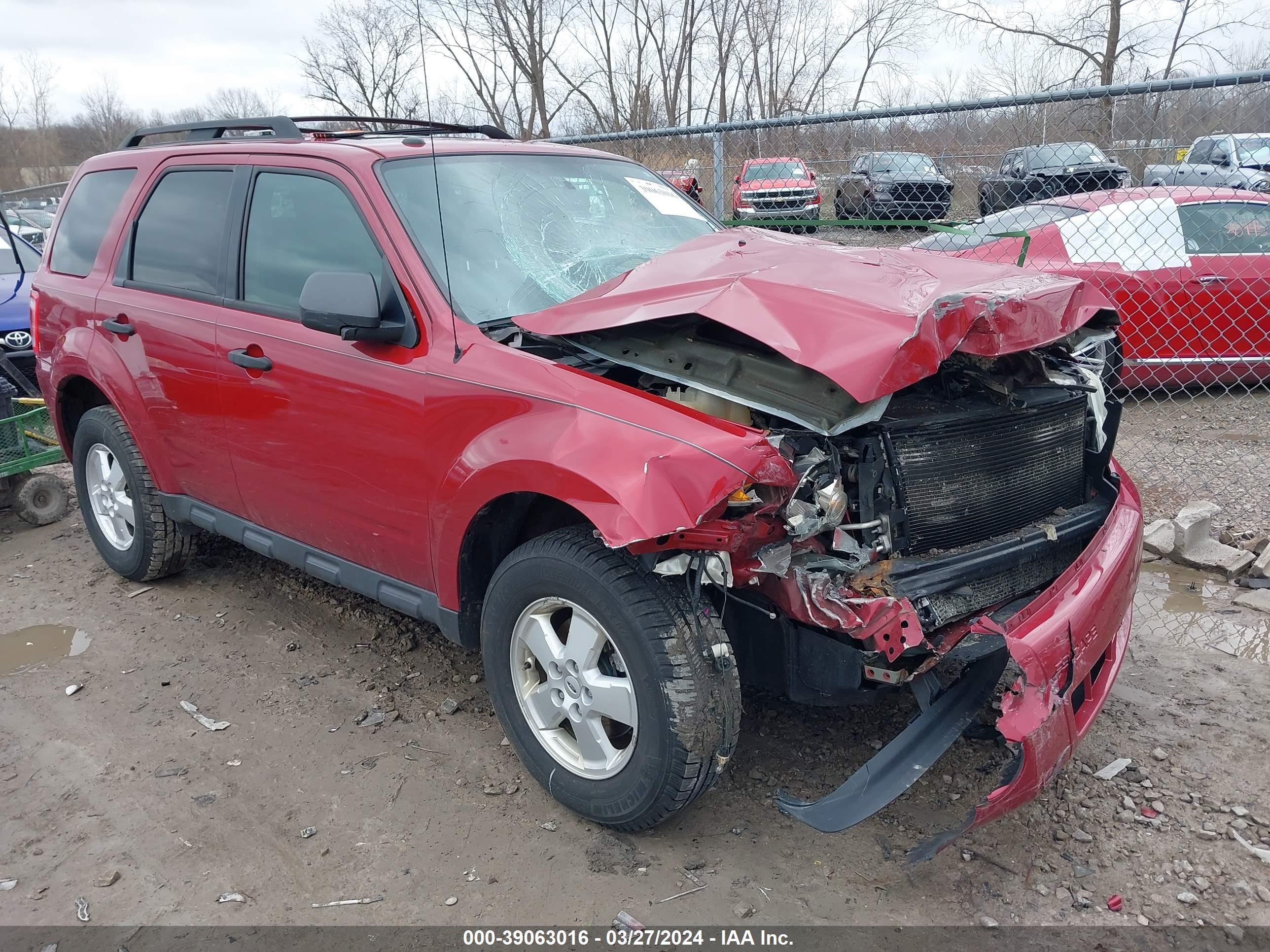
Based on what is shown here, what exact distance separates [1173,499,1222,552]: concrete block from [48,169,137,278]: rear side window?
216 inches

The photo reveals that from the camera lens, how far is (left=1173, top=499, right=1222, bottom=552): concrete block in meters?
4.84

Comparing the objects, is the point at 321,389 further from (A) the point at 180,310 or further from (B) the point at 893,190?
(B) the point at 893,190

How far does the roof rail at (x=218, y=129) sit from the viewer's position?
4.07 meters

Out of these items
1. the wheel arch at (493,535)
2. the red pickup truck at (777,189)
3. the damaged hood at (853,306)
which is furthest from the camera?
the red pickup truck at (777,189)

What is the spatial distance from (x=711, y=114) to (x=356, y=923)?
101 feet

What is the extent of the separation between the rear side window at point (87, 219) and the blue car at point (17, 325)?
6.82 feet

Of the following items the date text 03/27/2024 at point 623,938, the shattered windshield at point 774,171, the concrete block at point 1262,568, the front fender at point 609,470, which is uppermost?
the shattered windshield at point 774,171

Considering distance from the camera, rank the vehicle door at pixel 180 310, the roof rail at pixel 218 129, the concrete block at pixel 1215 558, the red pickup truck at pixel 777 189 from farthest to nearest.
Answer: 1. the red pickup truck at pixel 777 189
2. the concrete block at pixel 1215 558
3. the roof rail at pixel 218 129
4. the vehicle door at pixel 180 310

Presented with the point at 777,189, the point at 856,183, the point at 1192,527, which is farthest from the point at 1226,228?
the point at 777,189

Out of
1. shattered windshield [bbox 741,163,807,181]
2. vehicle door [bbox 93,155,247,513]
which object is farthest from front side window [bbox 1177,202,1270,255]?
vehicle door [bbox 93,155,247,513]

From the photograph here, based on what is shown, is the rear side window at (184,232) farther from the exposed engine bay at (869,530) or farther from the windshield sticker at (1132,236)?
the windshield sticker at (1132,236)

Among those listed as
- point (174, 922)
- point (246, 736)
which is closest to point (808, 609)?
point (174, 922)

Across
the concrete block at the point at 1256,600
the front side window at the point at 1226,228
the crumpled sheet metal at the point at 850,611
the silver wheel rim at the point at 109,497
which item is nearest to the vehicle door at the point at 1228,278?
the front side window at the point at 1226,228

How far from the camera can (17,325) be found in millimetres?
7117
